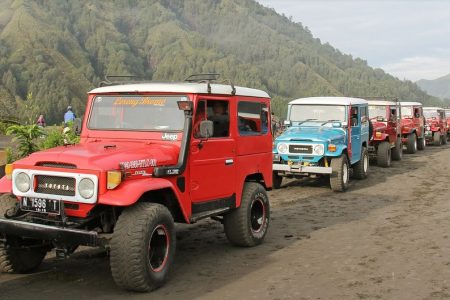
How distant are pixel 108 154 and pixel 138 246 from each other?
0.97m

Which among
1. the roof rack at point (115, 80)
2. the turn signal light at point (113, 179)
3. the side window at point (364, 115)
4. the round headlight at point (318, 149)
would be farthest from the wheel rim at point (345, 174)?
the turn signal light at point (113, 179)

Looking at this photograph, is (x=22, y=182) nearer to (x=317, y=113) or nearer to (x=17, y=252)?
(x=17, y=252)

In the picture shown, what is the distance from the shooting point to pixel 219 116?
6383 millimetres

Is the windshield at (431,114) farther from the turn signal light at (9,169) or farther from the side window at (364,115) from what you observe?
→ the turn signal light at (9,169)

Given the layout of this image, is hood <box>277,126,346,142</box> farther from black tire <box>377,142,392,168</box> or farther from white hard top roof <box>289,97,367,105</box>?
black tire <box>377,142,392,168</box>

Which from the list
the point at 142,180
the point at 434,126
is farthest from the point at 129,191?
the point at 434,126

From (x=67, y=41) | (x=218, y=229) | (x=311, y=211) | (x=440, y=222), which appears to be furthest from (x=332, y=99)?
(x=67, y=41)

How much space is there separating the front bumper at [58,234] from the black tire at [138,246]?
0.20m

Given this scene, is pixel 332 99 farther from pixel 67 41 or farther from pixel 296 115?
pixel 67 41

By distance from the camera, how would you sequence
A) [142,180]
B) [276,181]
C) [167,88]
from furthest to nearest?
[276,181], [167,88], [142,180]

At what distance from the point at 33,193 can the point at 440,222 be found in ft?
20.9

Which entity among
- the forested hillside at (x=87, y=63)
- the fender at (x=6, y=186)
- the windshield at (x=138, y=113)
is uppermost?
the forested hillside at (x=87, y=63)

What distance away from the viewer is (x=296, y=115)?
1316cm

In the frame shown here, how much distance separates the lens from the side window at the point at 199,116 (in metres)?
5.89
